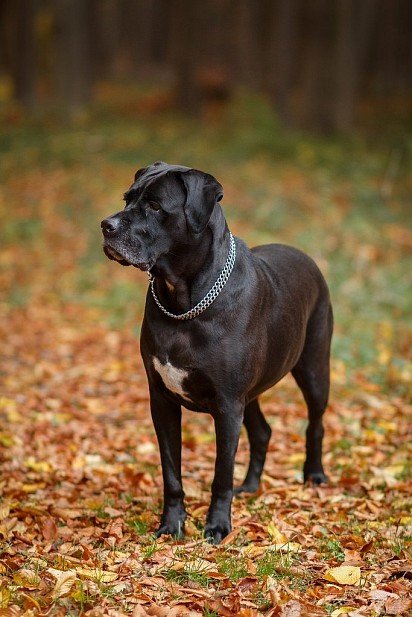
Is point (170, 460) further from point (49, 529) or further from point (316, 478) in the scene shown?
point (316, 478)

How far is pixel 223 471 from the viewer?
179 inches

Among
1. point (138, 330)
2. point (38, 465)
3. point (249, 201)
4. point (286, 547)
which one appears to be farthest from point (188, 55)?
point (286, 547)

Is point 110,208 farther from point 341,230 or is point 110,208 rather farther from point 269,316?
point 269,316

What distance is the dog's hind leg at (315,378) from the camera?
18.3 ft

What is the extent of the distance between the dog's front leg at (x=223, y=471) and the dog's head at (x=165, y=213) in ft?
3.17

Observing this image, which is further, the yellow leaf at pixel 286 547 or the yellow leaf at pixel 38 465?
the yellow leaf at pixel 38 465

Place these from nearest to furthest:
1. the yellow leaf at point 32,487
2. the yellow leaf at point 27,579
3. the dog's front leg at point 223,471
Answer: the yellow leaf at point 27,579 → the dog's front leg at point 223,471 → the yellow leaf at point 32,487

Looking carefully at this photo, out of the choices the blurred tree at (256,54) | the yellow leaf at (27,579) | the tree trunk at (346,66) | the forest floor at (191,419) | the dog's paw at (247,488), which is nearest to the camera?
the yellow leaf at (27,579)

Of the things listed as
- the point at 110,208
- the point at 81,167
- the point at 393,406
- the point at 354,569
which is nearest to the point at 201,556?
the point at 354,569

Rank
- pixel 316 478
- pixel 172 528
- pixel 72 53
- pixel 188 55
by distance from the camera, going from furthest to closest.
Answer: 1. pixel 188 55
2. pixel 72 53
3. pixel 316 478
4. pixel 172 528

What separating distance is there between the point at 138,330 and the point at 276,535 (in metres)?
6.05

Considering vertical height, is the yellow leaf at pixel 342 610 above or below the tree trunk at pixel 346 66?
below

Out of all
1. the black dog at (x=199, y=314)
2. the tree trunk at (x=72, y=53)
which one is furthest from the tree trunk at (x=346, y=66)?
the black dog at (x=199, y=314)

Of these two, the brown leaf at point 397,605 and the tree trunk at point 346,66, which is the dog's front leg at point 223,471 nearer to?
the brown leaf at point 397,605
